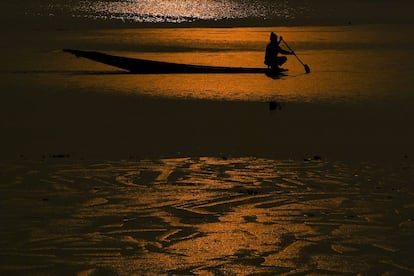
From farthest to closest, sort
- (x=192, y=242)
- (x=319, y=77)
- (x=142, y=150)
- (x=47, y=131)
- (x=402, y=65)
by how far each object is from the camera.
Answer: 1. (x=402, y=65)
2. (x=319, y=77)
3. (x=47, y=131)
4. (x=142, y=150)
5. (x=192, y=242)

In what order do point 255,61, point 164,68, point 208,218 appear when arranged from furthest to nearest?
point 255,61 < point 164,68 < point 208,218

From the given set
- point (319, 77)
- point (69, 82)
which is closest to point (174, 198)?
point (69, 82)

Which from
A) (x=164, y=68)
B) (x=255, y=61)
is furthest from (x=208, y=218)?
(x=255, y=61)

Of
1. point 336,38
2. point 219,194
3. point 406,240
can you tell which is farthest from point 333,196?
point 336,38

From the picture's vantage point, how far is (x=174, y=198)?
366 inches

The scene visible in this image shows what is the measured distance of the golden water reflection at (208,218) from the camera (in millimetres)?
7230

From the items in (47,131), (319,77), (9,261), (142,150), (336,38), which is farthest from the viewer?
(336,38)

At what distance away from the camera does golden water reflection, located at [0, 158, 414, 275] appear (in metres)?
7.23

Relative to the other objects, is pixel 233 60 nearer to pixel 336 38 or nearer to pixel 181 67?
pixel 181 67

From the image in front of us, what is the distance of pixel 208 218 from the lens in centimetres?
852

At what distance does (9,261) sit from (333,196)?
11.1 ft

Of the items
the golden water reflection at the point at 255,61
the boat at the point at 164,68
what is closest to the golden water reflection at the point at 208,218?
the golden water reflection at the point at 255,61

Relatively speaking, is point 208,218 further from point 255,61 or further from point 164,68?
point 255,61

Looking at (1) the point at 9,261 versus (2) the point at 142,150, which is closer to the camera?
(1) the point at 9,261
